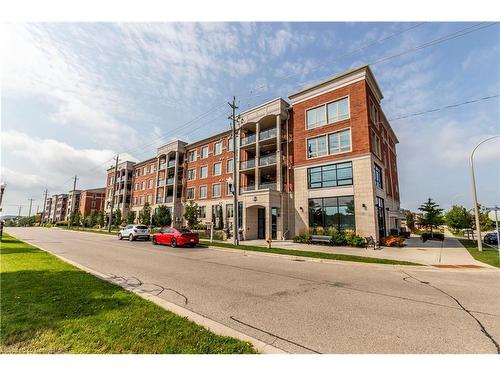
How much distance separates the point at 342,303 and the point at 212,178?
104 ft

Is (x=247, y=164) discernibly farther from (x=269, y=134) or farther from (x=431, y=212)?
(x=431, y=212)

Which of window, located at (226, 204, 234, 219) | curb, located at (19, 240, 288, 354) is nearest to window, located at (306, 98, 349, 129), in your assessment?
window, located at (226, 204, 234, 219)

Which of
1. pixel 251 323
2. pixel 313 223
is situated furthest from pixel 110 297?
pixel 313 223

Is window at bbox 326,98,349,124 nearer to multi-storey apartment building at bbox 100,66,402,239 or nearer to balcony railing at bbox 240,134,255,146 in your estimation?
multi-storey apartment building at bbox 100,66,402,239

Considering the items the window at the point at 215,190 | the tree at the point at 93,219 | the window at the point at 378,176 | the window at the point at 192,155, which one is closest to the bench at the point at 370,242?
the window at the point at 378,176

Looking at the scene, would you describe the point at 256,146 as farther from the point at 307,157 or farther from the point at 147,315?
the point at 147,315

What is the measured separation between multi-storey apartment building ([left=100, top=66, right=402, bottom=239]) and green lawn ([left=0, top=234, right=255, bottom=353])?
15.8 meters

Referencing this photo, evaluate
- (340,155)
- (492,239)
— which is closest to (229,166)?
(340,155)

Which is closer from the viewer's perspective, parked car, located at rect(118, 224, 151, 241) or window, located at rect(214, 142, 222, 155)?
parked car, located at rect(118, 224, 151, 241)

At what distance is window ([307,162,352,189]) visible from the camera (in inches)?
875

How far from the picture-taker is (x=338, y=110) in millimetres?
23625

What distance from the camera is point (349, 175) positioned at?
22.1 metres

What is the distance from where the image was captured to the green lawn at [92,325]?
12.0 ft

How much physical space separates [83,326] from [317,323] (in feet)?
13.9
